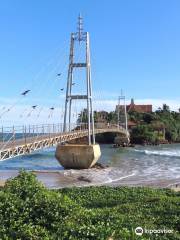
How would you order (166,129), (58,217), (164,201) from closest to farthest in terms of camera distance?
(58,217), (164,201), (166,129)

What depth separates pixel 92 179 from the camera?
43625 mm

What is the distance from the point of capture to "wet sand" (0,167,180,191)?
3994 cm

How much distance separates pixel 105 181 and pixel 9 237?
32.4 m

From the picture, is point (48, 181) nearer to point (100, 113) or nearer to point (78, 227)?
point (78, 227)

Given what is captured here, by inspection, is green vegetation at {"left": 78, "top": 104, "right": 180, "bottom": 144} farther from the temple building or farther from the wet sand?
the wet sand

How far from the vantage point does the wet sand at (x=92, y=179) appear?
1572 inches

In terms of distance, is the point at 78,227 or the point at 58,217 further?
the point at 58,217

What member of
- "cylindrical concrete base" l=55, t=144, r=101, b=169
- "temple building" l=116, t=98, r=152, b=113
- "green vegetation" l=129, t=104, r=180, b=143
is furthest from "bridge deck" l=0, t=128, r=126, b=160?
"temple building" l=116, t=98, r=152, b=113

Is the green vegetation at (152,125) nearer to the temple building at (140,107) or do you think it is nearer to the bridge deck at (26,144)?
the temple building at (140,107)

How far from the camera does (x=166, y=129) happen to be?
124938mm

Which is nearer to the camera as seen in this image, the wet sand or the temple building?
the wet sand

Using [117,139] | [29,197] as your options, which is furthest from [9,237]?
[117,139]

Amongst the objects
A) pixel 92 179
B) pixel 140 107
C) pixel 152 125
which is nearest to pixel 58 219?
pixel 92 179

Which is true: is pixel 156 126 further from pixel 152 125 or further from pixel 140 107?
pixel 140 107
